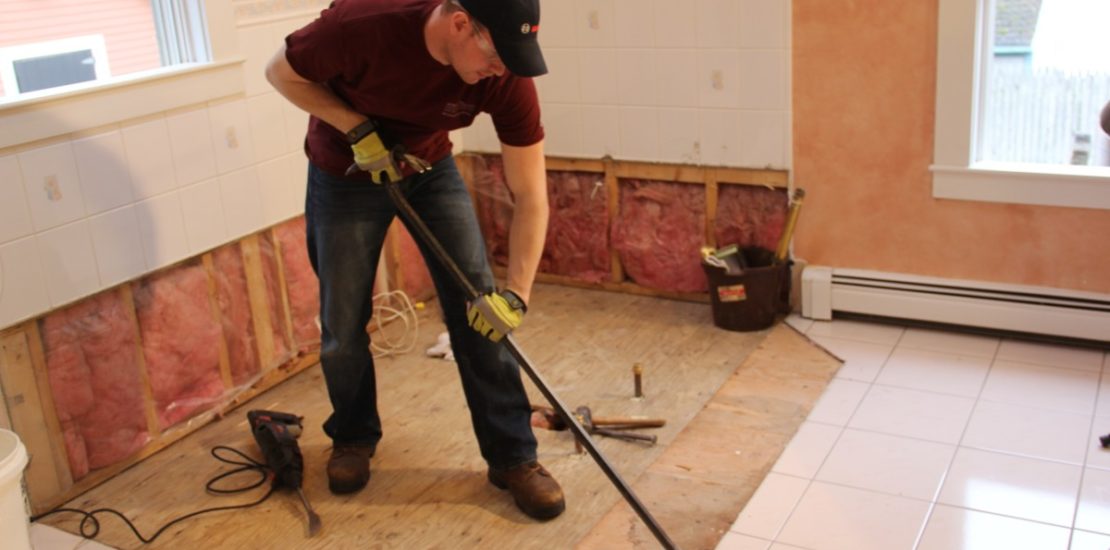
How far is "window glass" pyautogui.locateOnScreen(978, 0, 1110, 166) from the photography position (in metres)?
3.36

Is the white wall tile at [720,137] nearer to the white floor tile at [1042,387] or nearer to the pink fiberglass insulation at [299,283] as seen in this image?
the white floor tile at [1042,387]

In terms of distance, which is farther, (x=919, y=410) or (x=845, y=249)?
(x=845, y=249)

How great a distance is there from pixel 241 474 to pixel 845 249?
2.11 meters

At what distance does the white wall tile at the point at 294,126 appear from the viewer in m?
3.51

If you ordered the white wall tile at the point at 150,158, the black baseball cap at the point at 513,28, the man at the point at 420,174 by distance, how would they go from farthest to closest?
the white wall tile at the point at 150,158 < the man at the point at 420,174 < the black baseball cap at the point at 513,28

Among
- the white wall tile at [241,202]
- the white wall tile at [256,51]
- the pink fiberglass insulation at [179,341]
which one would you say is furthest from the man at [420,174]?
the white wall tile at [256,51]

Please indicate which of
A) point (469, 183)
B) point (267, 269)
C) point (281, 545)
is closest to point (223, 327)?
point (267, 269)

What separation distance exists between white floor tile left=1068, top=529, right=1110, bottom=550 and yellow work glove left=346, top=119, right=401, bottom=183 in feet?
5.68

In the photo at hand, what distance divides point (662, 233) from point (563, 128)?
0.55 m

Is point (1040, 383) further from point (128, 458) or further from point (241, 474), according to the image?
point (128, 458)

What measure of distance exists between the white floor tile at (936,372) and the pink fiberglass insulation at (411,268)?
1.74 m

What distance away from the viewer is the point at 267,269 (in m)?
3.52

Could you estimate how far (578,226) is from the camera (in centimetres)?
424

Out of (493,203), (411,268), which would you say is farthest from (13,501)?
(493,203)
